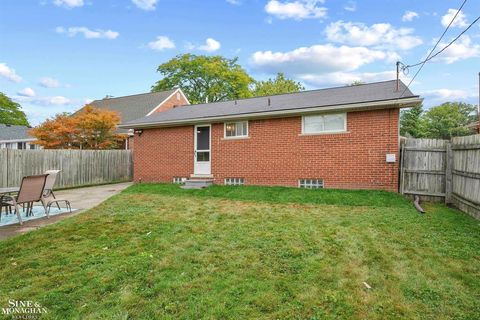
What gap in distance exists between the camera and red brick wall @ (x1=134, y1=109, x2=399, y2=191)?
904 centimetres

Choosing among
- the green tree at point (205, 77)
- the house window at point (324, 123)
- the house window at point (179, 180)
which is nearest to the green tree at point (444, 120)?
the green tree at point (205, 77)

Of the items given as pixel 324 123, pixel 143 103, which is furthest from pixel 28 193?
pixel 143 103

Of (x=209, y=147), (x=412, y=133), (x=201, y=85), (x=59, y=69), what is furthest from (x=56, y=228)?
(x=412, y=133)

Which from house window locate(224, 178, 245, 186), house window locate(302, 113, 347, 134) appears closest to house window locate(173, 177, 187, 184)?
house window locate(224, 178, 245, 186)

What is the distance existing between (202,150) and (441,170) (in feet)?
26.7

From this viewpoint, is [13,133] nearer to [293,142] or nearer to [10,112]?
[10,112]

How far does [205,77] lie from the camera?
35656 mm

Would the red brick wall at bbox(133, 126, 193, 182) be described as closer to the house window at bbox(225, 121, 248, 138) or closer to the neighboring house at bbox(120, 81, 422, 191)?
the neighboring house at bbox(120, 81, 422, 191)

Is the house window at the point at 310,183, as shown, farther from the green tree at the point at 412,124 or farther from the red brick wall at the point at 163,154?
the green tree at the point at 412,124

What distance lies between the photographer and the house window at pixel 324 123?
9602 millimetres

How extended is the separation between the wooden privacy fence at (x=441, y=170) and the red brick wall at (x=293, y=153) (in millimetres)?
375

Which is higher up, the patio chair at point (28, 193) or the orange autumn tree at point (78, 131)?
the orange autumn tree at point (78, 131)

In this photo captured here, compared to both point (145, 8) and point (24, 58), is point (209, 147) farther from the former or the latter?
point (24, 58)

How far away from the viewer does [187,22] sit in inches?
647
